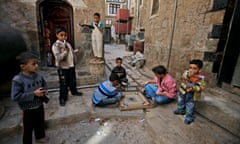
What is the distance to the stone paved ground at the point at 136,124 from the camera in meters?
1.87

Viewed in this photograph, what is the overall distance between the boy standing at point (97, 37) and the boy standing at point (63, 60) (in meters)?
1.16

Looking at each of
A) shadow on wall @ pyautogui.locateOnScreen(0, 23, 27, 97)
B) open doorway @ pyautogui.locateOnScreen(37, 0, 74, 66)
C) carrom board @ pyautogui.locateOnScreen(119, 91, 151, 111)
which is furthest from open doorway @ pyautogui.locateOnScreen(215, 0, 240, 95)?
open doorway @ pyautogui.locateOnScreen(37, 0, 74, 66)

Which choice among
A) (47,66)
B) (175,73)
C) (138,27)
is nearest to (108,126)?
(175,73)

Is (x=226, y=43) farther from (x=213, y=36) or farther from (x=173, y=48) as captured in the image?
(x=173, y=48)

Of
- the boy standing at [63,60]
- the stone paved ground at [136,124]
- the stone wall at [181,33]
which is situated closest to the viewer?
the stone paved ground at [136,124]

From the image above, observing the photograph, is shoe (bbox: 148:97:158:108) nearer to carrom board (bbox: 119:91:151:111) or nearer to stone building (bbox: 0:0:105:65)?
carrom board (bbox: 119:91:151:111)

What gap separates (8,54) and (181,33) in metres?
3.70

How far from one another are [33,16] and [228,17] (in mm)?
4660

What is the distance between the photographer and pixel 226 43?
2398 mm

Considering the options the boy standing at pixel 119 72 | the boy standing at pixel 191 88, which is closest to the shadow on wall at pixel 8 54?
the boy standing at pixel 119 72

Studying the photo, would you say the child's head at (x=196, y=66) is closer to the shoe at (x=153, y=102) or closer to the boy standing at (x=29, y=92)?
the shoe at (x=153, y=102)

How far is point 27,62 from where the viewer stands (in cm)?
152

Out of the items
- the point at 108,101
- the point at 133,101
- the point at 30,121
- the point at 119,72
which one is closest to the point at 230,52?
the point at 133,101

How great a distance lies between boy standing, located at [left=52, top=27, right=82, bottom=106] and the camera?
238 centimetres
